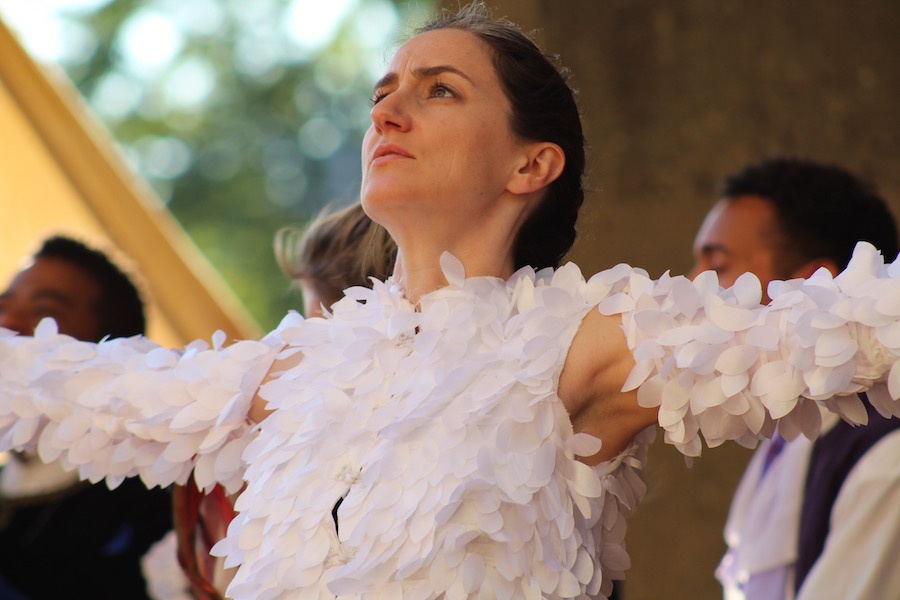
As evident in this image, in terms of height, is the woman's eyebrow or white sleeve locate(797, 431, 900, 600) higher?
the woman's eyebrow

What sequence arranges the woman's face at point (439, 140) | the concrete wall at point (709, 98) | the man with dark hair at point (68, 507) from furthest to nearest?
1. the concrete wall at point (709, 98)
2. the man with dark hair at point (68, 507)
3. the woman's face at point (439, 140)

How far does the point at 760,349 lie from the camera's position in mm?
1354

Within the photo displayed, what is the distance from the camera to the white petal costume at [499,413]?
4.39 feet

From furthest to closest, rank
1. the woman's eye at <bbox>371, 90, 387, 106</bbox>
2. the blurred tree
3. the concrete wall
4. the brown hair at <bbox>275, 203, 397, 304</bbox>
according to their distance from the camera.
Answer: the blurred tree → the concrete wall → the brown hair at <bbox>275, 203, 397, 304</bbox> → the woman's eye at <bbox>371, 90, 387, 106</bbox>

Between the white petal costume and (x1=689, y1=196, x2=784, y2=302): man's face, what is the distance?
3.94ft

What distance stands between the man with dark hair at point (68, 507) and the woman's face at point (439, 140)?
132 cm

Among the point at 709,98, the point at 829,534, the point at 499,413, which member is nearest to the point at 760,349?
the point at 499,413

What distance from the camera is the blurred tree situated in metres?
14.9

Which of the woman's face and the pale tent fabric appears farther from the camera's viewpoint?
the pale tent fabric

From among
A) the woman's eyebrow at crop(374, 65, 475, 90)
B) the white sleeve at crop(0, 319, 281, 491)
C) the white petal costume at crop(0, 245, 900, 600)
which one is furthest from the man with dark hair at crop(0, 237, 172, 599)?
the woman's eyebrow at crop(374, 65, 475, 90)

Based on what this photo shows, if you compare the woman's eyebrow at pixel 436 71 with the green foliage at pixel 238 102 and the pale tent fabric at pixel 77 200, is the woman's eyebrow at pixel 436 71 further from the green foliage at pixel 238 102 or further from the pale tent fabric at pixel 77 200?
the green foliage at pixel 238 102

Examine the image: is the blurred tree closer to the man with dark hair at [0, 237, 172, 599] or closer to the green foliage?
the green foliage

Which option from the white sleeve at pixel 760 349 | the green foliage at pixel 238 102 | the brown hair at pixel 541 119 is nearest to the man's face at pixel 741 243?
the brown hair at pixel 541 119

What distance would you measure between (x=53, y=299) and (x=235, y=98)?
507 inches
